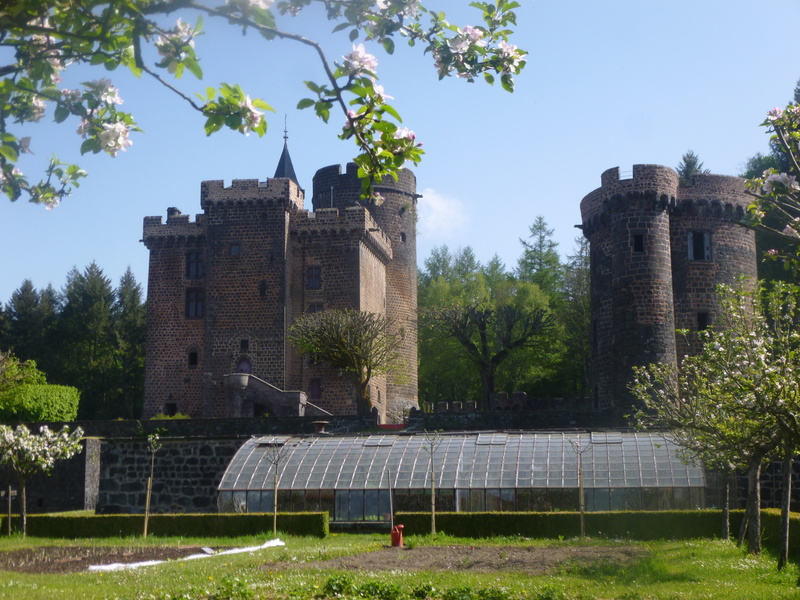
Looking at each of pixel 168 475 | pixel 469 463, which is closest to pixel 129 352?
pixel 168 475

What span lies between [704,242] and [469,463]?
1857 cm

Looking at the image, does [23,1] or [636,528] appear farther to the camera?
[636,528]

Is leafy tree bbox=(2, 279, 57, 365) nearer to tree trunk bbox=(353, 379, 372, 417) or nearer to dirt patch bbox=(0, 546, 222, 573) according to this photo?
tree trunk bbox=(353, 379, 372, 417)

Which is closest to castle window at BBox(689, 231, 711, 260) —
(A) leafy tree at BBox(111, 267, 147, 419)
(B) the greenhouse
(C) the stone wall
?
(B) the greenhouse

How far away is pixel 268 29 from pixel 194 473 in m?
25.3

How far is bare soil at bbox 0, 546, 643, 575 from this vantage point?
1472 centimetres

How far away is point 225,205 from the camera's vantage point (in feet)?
149

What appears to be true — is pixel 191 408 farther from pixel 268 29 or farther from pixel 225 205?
pixel 268 29

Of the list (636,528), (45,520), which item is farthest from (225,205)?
(636,528)

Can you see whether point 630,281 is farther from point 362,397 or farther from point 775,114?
point 775,114

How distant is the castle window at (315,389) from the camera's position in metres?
44.3

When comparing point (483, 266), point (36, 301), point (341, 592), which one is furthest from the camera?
point (483, 266)

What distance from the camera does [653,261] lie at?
38312 mm

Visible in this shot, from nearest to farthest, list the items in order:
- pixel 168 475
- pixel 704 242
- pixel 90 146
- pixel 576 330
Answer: pixel 90 146, pixel 168 475, pixel 704 242, pixel 576 330
